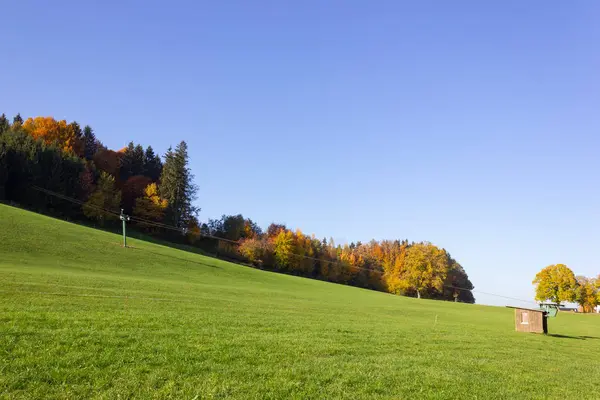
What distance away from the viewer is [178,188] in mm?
109312

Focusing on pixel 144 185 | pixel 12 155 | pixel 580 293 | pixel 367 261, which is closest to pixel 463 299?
pixel 367 261

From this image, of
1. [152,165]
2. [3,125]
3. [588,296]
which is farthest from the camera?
[152,165]

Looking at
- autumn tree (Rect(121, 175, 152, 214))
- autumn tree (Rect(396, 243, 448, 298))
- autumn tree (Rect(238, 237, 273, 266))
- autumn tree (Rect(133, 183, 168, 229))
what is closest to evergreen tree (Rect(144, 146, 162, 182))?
autumn tree (Rect(121, 175, 152, 214))

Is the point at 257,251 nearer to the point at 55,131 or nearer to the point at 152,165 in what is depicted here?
the point at 152,165

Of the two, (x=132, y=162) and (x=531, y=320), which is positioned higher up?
(x=132, y=162)

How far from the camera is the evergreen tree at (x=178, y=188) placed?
106438 mm

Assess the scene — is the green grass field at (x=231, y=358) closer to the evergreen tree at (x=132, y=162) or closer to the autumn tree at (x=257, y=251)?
the autumn tree at (x=257, y=251)

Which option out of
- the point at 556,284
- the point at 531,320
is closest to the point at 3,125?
the point at 531,320

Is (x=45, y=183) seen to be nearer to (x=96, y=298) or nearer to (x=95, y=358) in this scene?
(x=96, y=298)

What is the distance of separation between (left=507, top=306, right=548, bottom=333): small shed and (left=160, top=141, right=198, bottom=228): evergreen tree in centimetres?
9084

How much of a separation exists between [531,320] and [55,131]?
12607 centimetres

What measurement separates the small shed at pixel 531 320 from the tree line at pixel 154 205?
74.7 meters

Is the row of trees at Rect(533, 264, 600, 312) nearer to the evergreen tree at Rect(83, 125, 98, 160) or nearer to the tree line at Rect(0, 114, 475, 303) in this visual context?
the tree line at Rect(0, 114, 475, 303)

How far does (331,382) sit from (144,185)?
363 ft
